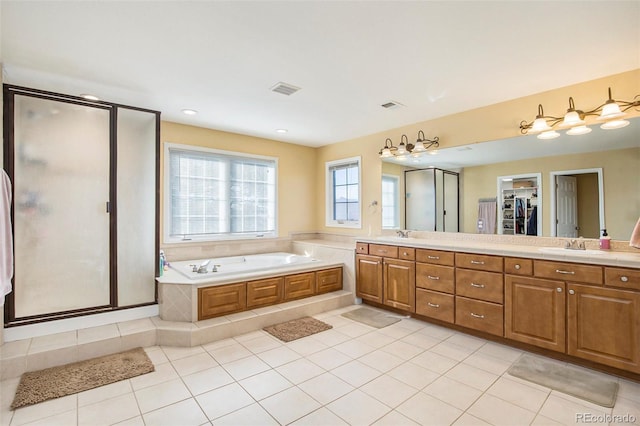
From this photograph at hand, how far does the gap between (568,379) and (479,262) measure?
3.68 feet

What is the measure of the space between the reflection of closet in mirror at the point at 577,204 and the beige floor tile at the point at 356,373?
7.52 feet

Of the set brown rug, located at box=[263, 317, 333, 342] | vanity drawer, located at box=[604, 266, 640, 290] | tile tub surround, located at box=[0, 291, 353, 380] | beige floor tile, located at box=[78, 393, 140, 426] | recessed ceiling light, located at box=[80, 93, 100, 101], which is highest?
recessed ceiling light, located at box=[80, 93, 100, 101]

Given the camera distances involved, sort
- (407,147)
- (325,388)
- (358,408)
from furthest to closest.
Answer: (407,147) → (325,388) → (358,408)

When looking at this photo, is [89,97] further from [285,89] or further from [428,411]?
[428,411]

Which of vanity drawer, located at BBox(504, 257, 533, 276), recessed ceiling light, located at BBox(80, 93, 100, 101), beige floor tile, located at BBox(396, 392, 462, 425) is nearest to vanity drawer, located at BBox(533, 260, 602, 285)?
vanity drawer, located at BBox(504, 257, 533, 276)

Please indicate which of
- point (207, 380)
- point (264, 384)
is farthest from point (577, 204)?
point (207, 380)

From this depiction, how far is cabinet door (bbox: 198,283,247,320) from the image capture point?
3.24 meters

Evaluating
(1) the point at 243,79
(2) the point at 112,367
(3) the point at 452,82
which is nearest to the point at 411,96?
(3) the point at 452,82

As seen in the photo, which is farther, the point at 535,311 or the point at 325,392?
the point at 535,311

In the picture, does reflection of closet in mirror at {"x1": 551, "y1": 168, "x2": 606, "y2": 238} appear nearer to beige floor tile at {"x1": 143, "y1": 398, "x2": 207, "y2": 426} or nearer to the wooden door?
the wooden door

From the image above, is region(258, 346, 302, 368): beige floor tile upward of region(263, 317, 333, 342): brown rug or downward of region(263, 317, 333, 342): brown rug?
downward

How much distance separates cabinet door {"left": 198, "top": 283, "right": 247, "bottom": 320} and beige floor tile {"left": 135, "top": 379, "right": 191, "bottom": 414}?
94cm

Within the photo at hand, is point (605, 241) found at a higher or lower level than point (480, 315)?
higher

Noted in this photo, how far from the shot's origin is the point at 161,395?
2.20m
